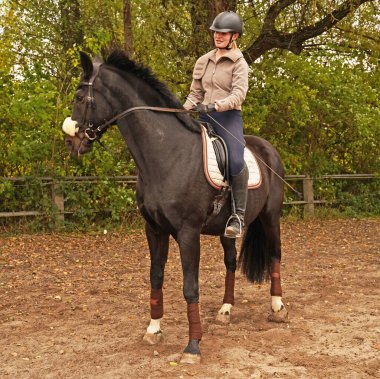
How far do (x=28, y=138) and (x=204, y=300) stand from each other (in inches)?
254

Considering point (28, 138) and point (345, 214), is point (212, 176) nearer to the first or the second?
point (28, 138)

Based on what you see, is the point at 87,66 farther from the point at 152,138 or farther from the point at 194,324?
the point at 194,324

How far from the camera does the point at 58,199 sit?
1184 cm

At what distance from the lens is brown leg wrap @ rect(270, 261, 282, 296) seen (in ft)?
19.1

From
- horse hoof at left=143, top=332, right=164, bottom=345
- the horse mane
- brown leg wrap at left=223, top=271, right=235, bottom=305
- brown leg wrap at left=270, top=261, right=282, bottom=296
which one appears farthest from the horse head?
brown leg wrap at left=270, top=261, right=282, bottom=296

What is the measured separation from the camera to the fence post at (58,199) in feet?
38.7

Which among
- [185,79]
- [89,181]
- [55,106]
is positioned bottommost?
[89,181]

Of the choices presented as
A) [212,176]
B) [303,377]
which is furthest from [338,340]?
[212,176]

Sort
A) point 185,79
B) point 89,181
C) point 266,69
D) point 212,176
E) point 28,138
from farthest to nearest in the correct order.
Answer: point 266,69 < point 185,79 < point 89,181 < point 28,138 < point 212,176

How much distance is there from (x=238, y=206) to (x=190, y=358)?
1.40 meters

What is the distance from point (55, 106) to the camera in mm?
11641

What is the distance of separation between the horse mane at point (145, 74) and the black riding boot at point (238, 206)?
0.59 meters

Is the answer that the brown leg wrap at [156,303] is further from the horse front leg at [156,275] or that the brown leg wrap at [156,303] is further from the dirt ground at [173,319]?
the dirt ground at [173,319]

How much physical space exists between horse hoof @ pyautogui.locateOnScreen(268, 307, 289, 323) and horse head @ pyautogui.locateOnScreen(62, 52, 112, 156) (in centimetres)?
257
